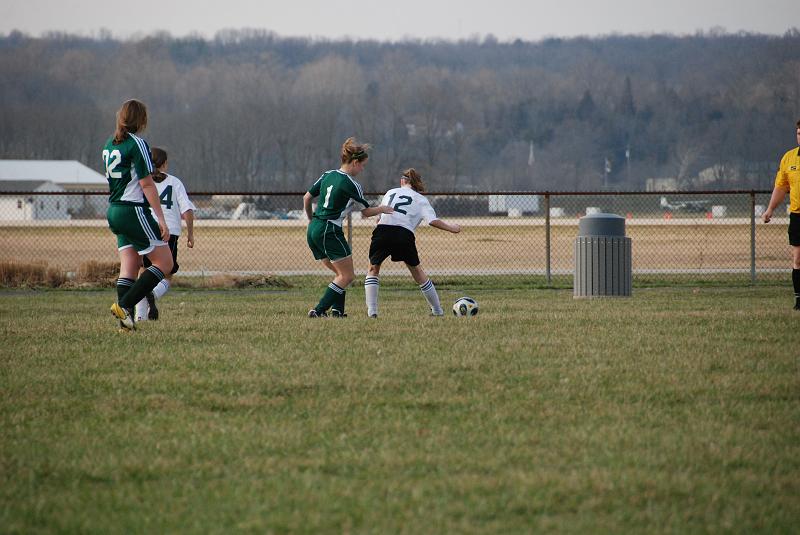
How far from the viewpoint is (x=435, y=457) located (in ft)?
16.2

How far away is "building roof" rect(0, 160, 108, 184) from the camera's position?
4343 inches

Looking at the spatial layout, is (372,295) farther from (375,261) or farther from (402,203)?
(402,203)

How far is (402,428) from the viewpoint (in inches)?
217

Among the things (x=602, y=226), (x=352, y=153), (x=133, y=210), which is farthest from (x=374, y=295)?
(x=602, y=226)

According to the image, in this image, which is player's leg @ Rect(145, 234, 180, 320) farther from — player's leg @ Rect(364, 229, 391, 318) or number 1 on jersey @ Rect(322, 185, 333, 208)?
player's leg @ Rect(364, 229, 391, 318)

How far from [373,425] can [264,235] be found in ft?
122

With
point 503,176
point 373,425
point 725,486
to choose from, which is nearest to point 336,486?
point 373,425

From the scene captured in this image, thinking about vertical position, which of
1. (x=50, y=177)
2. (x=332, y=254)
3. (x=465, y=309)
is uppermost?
(x=50, y=177)

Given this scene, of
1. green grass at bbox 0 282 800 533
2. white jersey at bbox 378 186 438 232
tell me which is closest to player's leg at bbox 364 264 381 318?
white jersey at bbox 378 186 438 232

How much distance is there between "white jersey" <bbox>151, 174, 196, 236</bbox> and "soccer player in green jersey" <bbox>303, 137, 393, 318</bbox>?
4.15ft

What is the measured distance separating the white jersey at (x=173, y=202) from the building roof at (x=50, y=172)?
10251cm

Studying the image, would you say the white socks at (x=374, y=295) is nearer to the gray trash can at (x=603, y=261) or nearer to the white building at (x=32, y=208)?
the gray trash can at (x=603, y=261)

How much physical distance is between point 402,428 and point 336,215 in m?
5.40

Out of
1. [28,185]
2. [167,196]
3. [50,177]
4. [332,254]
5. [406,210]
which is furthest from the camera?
[50,177]
